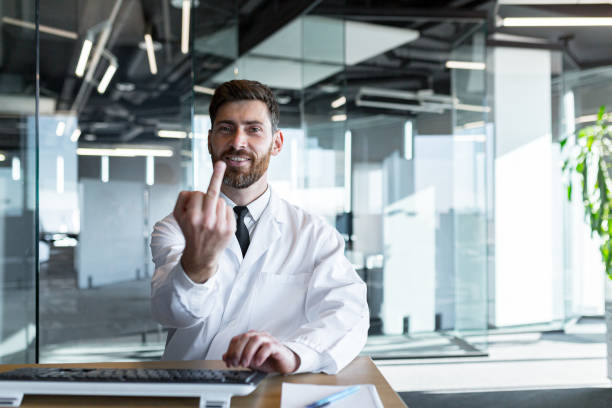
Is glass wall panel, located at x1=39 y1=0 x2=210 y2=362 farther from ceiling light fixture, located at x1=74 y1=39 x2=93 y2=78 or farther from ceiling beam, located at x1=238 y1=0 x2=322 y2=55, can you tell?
ceiling beam, located at x1=238 y1=0 x2=322 y2=55

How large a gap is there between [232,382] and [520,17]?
225 inches

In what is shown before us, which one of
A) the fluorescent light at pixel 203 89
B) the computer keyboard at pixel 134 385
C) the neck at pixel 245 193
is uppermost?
the fluorescent light at pixel 203 89

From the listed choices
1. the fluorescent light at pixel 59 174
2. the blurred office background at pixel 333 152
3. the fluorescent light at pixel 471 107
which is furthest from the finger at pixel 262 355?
the fluorescent light at pixel 471 107

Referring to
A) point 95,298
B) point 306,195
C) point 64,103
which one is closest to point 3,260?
point 95,298

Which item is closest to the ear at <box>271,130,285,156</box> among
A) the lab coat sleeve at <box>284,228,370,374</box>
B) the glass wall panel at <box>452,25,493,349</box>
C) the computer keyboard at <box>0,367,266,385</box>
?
the lab coat sleeve at <box>284,228,370,374</box>

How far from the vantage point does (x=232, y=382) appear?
93cm

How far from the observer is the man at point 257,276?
117cm

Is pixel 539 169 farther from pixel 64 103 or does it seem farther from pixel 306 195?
pixel 64 103

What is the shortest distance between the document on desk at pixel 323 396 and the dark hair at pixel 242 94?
858 mm

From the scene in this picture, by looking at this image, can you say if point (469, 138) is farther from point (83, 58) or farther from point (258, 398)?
point (258, 398)

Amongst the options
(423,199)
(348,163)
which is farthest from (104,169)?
(423,199)

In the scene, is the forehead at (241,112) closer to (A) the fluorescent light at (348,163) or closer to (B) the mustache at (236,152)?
(B) the mustache at (236,152)

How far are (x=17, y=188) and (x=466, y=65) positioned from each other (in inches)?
148

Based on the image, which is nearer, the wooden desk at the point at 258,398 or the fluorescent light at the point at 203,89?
the wooden desk at the point at 258,398
